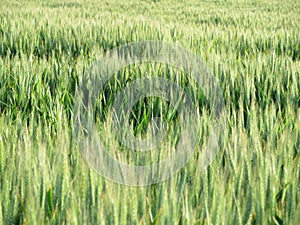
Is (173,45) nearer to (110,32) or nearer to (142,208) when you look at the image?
(110,32)

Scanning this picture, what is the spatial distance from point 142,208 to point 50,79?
1427mm

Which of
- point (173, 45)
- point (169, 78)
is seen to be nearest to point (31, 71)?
point (169, 78)

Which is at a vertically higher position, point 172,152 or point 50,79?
point 172,152

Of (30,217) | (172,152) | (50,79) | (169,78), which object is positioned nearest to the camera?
(30,217)

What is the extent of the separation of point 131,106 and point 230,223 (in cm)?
92

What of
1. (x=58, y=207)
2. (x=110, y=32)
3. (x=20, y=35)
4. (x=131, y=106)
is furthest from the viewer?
(x=110, y=32)

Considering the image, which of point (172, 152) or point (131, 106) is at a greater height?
point (172, 152)

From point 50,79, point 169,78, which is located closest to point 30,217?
point 169,78

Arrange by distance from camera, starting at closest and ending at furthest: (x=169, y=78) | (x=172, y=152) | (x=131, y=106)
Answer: (x=172, y=152) < (x=131, y=106) < (x=169, y=78)

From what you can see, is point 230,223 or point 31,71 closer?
point 230,223

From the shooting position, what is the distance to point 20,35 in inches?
125

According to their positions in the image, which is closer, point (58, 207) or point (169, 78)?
point (58, 207)

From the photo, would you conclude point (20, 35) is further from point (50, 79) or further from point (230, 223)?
point (230, 223)

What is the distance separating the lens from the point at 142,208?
64cm
